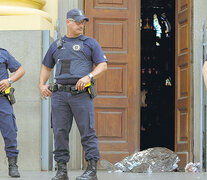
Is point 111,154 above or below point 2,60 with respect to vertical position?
below

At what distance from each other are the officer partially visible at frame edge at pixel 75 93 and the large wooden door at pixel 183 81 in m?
3.68

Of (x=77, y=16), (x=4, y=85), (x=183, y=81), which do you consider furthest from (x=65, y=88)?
(x=183, y=81)

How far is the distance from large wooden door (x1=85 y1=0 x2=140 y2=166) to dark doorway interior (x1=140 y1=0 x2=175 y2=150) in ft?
13.5

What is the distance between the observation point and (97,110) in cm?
940

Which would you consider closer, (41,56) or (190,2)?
(41,56)

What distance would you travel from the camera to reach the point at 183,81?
9695 mm

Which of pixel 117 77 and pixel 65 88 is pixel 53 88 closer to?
pixel 65 88

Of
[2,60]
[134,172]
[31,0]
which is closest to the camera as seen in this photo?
[2,60]

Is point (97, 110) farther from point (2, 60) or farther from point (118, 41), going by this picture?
point (2, 60)

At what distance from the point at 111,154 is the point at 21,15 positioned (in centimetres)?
271

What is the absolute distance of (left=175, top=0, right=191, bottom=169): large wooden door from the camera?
946 centimetres

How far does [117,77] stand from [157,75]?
14.8 feet

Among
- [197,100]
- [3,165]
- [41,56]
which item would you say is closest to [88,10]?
[41,56]

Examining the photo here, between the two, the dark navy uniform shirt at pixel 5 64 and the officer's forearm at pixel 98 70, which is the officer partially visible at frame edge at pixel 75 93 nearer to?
the officer's forearm at pixel 98 70
